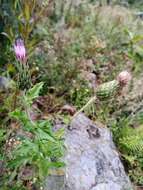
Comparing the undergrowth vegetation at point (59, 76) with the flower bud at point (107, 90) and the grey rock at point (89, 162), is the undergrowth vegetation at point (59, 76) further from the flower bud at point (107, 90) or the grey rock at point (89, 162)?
the grey rock at point (89, 162)

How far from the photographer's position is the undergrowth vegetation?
2836mm

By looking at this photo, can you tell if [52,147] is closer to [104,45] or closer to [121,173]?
[121,173]

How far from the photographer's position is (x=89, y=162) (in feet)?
10.8

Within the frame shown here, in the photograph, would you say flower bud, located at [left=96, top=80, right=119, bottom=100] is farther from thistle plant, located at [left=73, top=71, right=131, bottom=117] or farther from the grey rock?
the grey rock

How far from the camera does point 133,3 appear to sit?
8.15 m

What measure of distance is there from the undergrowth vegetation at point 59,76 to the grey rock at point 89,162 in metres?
0.16

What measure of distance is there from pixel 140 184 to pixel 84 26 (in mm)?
2424

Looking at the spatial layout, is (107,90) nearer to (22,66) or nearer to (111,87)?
(111,87)

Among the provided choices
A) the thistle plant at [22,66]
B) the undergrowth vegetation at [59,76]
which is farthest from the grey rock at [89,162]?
the thistle plant at [22,66]

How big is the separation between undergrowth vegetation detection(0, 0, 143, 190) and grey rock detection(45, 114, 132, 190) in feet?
0.54

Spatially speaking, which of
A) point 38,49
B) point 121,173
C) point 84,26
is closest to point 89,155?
point 121,173

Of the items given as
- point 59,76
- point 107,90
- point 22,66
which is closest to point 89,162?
point 107,90

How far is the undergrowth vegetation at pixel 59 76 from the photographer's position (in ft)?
9.30

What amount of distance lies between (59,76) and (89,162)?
3.68 ft
